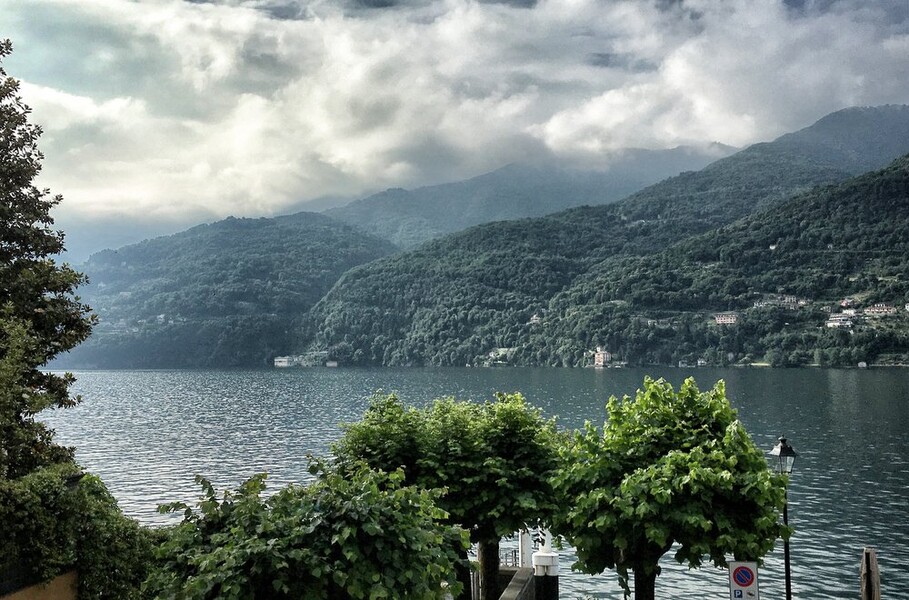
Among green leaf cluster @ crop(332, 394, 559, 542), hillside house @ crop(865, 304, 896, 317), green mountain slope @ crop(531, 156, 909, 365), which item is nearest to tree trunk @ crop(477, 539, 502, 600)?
green leaf cluster @ crop(332, 394, 559, 542)

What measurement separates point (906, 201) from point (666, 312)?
214ft

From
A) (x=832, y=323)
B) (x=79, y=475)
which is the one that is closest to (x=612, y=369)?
(x=832, y=323)

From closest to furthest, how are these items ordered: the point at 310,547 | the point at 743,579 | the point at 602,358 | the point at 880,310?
the point at 310,547
the point at 743,579
the point at 880,310
the point at 602,358

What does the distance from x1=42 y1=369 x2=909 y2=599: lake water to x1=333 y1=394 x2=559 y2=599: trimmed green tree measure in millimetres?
14252

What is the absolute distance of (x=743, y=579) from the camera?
1314 centimetres

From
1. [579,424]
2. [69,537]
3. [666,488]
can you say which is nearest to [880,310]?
[579,424]

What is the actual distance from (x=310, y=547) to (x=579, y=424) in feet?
259

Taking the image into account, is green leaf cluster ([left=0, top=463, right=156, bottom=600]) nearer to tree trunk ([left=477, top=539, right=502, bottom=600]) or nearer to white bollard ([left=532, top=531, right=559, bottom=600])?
tree trunk ([left=477, top=539, right=502, bottom=600])

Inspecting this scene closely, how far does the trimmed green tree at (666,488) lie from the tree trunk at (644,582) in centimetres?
2

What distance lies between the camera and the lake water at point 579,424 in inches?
1317

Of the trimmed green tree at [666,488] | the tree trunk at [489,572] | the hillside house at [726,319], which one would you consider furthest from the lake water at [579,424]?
the hillside house at [726,319]

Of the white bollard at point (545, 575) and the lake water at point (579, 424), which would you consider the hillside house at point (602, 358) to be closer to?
the lake water at point (579, 424)

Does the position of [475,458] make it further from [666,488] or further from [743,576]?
[743,576]

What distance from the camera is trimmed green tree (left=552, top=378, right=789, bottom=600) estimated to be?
46.0 ft
